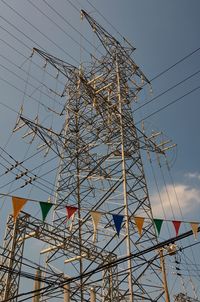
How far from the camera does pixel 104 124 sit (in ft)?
65.2

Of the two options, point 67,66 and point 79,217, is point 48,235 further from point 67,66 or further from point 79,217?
point 67,66

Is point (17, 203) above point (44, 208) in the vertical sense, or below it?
above

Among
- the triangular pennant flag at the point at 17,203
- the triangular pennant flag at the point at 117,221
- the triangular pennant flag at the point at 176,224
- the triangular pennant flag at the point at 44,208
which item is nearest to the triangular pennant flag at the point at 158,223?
the triangular pennant flag at the point at 176,224

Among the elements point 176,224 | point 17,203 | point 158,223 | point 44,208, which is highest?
point 17,203

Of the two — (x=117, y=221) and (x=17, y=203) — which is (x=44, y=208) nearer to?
(x=17, y=203)

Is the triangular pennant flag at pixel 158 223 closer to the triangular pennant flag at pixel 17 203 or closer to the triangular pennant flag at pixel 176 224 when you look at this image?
the triangular pennant flag at pixel 176 224

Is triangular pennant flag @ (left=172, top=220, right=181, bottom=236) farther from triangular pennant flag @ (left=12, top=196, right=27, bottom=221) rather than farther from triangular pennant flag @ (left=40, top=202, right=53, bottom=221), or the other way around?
triangular pennant flag @ (left=12, top=196, right=27, bottom=221)

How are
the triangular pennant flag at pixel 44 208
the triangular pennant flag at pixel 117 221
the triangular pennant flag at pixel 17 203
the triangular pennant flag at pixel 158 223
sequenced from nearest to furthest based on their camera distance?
the triangular pennant flag at pixel 17 203
the triangular pennant flag at pixel 44 208
the triangular pennant flag at pixel 158 223
the triangular pennant flag at pixel 117 221

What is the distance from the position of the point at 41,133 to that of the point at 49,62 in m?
4.45

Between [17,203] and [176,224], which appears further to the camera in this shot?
[176,224]

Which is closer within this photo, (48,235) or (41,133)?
(48,235)

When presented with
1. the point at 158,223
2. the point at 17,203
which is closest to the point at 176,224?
the point at 158,223

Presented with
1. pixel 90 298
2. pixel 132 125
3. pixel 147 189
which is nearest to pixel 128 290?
pixel 90 298

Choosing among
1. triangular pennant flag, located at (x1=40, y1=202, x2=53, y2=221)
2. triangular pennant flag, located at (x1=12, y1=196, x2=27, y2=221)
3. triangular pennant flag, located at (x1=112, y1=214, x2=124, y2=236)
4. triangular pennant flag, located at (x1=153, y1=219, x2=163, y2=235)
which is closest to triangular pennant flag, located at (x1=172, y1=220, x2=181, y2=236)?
triangular pennant flag, located at (x1=153, y1=219, x2=163, y2=235)
